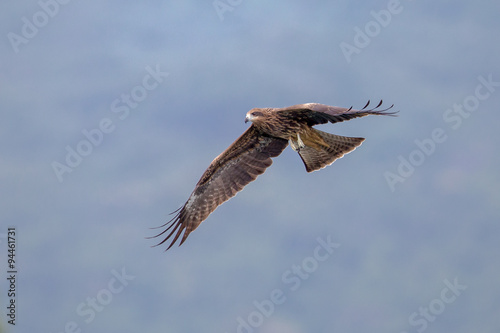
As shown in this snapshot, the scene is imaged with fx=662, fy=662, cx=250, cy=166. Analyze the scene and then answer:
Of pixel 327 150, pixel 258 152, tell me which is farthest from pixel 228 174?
pixel 327 150

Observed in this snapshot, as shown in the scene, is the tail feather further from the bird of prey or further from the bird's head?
the bird's head

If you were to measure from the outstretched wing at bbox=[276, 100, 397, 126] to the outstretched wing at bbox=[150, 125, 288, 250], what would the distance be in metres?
1.31

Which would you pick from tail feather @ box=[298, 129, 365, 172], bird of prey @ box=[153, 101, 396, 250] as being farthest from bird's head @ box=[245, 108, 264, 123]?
tail feather @ box=[298, 129, 365, 172]

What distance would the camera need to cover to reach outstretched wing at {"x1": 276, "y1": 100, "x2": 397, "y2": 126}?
A: 1071 cm

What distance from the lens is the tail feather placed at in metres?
12.9

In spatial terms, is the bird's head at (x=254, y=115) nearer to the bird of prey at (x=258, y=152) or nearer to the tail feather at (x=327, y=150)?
the bird of prey at (x=258, y=152)

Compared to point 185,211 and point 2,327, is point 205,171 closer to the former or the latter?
point 185,211

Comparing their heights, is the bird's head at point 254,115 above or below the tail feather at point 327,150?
above

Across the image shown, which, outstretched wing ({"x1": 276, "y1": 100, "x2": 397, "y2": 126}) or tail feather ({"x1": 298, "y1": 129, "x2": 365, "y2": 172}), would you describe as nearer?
outstretched wing ({"x1": 276, "y1": 100, "x2": 397, "y2": 126})

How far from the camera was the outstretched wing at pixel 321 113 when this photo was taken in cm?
1071

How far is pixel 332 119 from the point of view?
11.4m

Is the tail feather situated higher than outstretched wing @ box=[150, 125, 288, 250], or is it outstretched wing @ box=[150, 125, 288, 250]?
outstretched wing @ box=[150, 125, 288, 250]

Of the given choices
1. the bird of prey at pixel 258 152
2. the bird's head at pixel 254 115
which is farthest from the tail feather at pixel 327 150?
the bird's head at pixel 254 115

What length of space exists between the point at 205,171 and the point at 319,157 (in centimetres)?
236
